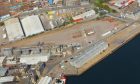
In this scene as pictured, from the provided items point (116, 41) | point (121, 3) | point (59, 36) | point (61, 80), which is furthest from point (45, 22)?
point (61, 80)

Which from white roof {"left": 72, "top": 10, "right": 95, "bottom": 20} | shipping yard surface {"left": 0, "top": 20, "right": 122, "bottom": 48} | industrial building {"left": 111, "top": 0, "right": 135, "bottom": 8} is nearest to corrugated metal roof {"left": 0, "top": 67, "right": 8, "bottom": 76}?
shipping yard surface {"left": 0, "top": 20, "right": 122, "bottom": 48}

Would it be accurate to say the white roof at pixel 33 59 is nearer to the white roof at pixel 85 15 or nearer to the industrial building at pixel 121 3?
the white roof at pixel 85 15

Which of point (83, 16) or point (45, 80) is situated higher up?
point (83, 16)

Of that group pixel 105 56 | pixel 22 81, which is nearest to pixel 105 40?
pixel 105 56

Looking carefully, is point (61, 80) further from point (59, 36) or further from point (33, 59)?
point (59, 36)

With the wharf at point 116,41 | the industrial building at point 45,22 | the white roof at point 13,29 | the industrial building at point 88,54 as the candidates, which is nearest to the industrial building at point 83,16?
the industrial building at point 45,22

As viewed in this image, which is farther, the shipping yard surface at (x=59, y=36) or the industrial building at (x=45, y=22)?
the industrial building at (x=45, y=22)

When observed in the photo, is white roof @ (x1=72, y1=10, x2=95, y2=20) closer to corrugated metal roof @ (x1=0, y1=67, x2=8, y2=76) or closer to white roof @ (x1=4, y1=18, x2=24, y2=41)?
white roof @ (x1=4, y1=18, x2=24, y2=41)
